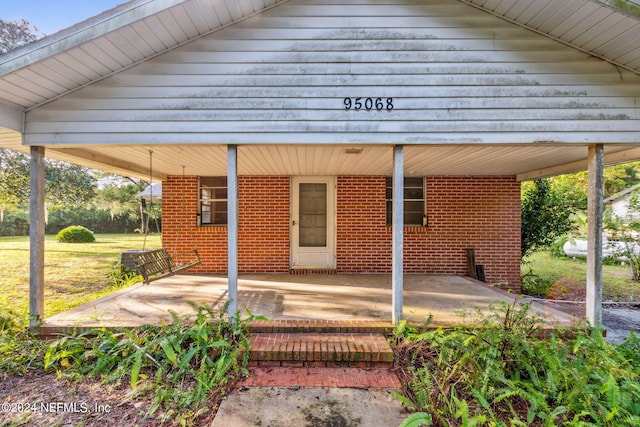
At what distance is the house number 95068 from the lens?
355 cm

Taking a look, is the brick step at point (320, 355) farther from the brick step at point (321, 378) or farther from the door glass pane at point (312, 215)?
the door glass pane at point (312, 215)

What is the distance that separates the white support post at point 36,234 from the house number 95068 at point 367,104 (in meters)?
3.76

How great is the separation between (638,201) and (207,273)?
9951mm

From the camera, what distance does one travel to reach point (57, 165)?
441 inches

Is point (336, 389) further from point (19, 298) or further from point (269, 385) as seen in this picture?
point (19, 298)

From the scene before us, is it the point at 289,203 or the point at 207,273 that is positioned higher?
the point at 289,203

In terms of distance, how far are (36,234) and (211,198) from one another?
141 inches

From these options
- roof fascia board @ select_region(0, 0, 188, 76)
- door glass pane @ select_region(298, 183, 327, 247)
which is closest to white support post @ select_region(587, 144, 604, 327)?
door glass pane @ select_region(298, 183, 327, 247)

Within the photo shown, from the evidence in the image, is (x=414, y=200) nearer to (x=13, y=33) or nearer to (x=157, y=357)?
(x=157, y=357)

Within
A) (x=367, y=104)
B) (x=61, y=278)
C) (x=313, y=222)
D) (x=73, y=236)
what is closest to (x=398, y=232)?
(x=367, y=104)

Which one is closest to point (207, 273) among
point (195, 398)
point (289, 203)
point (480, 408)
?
point (289, 203)

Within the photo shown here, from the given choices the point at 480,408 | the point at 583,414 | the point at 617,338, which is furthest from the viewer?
the point at 617,338

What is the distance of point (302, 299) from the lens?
4.67 meters

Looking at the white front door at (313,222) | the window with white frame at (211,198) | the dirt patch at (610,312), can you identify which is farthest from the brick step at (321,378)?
the window with white frame at (211,198)
